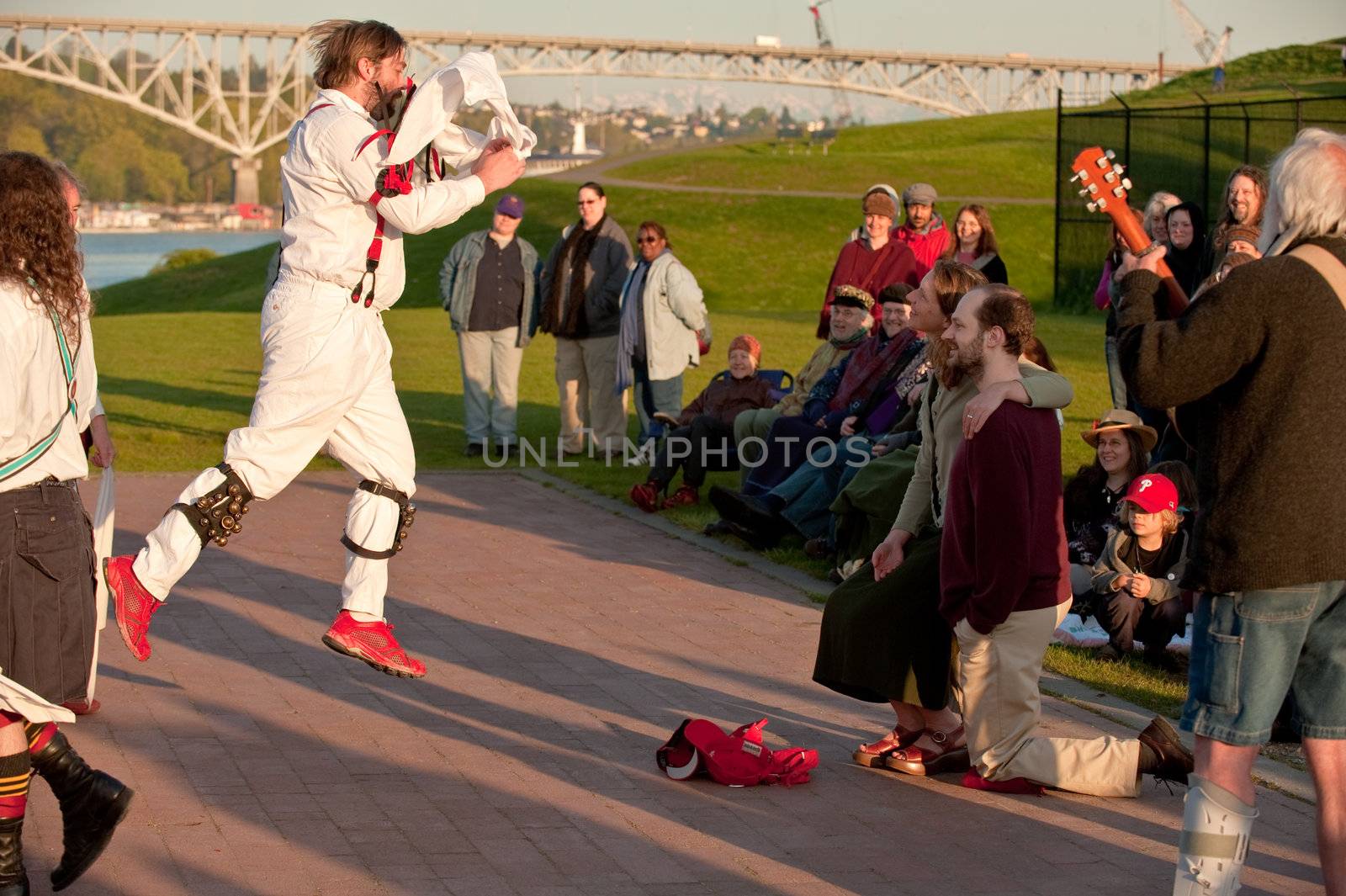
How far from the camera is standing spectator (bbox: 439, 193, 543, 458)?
1529 centimetres

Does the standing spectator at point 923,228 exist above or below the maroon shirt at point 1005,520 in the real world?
above

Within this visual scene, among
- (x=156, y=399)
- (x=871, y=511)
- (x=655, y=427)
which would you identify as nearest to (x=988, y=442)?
(x=871, y=511)

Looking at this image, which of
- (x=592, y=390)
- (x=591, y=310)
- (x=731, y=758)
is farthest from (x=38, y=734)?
(x=592, y=390)

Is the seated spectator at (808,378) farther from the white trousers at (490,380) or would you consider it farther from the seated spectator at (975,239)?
the white trousers at (490,380)

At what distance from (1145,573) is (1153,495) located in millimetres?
376

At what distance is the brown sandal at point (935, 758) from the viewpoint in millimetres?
6141

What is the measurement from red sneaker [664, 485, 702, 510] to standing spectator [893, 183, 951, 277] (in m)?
2.63

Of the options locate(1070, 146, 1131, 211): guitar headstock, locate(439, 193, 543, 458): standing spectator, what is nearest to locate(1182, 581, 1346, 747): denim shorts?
locate(1070, 146, 1131, 211): guitar headstock

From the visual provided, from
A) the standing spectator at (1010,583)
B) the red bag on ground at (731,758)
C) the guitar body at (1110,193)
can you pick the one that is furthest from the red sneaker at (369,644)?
the guitar body at (1110,193)

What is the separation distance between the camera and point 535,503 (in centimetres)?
1273

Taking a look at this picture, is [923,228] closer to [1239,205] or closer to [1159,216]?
[1159,216]

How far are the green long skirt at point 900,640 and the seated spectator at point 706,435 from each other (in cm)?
618

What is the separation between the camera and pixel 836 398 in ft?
35.9

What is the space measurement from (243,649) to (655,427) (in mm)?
7477
